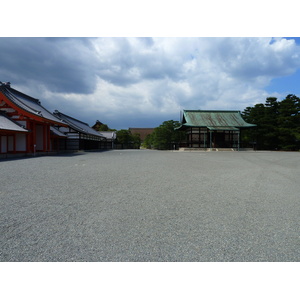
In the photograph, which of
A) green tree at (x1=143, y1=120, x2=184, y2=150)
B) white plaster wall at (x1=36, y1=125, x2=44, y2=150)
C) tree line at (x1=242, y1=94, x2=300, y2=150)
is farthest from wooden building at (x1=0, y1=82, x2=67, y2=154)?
tree line at (x1=242, y1=94, x2=300, y2=150)

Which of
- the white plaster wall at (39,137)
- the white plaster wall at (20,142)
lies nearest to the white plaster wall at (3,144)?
the white plaster wall at (20,142)

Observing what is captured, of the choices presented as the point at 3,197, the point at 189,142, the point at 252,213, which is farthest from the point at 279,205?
the point at 189,142

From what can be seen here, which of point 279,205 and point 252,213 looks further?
point 279,205

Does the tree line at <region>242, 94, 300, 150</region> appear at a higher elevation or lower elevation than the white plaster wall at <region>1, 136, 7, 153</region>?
A: higher

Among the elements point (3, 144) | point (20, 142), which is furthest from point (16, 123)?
point (3, 144)

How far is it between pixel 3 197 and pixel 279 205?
5.86 meters

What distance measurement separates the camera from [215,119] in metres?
32.7

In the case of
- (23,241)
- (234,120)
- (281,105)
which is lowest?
(23,241)

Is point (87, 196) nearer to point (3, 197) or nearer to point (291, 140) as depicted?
point (3, 197)

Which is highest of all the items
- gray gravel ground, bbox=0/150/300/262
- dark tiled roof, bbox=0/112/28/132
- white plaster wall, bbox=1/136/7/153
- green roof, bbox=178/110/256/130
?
green roof, bbox=178/110/256/130

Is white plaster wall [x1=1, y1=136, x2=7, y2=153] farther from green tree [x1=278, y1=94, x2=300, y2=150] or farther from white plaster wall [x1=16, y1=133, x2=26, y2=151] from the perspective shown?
green tree [x1=278, y1=94, x2=300, y2=150]

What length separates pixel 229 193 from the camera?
471 centimetres

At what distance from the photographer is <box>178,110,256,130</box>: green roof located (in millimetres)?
30836

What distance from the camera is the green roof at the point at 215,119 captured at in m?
30.8
